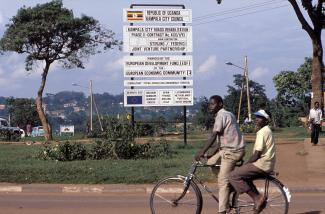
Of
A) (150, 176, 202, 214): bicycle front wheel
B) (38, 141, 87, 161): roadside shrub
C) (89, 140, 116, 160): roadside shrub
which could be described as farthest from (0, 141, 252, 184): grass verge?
(150, 176, 202, 214): bicycle front wheel

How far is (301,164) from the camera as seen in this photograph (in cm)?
1694

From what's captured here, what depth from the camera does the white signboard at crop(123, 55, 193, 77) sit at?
77.5 feet

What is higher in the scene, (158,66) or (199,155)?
(158,66)

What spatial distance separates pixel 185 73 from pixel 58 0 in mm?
15999

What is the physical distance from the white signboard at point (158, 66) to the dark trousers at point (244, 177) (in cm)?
1571

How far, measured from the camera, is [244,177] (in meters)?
8.19

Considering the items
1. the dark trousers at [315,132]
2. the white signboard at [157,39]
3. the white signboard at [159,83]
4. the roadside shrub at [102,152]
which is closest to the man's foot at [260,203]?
the roadside shrub at [102,152]

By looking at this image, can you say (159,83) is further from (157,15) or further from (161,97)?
(157,15)

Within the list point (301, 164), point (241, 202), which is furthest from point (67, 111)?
point (241, 202)

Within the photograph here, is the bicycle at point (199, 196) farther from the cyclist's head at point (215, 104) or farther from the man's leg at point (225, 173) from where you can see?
the cyclist's head at point (215, 104)

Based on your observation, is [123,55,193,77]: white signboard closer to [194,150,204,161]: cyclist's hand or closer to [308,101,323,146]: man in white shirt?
[308,101,323,146]: man in white shirt

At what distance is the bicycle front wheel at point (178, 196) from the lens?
330 inches

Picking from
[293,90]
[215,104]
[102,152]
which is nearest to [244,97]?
[293,90]

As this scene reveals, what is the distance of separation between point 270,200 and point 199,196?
0.99 metres
